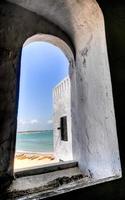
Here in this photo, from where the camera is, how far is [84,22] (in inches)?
41.7

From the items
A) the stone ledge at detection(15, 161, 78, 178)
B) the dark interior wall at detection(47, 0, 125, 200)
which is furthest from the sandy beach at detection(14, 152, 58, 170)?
the dark interior wall at detection(47, 0, 125, 200)

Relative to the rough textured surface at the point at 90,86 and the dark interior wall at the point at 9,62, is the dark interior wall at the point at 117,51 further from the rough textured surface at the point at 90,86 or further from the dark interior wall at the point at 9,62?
the dark interior wall at the point at 9,62

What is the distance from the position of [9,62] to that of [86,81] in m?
0.59

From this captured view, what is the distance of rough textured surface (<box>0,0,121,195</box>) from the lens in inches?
34.2

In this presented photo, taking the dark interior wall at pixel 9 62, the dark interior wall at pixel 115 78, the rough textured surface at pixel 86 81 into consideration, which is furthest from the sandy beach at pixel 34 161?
the dark interior wall at pixel 115 78

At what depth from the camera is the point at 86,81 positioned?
3.67 ft

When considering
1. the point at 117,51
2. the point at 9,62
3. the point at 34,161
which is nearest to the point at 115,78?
the point at 117,51

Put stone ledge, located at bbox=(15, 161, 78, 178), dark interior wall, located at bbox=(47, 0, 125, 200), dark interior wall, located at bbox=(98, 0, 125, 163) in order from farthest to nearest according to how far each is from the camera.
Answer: stone ledge, located at bbox=(15, 161, 78, 178) → dark interior wall, located at bbox=(98, 0, 125, 163) → dark interior wall, located at bbox=(47, 0, 125, 200)

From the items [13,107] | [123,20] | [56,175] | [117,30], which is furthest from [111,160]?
[123,20]

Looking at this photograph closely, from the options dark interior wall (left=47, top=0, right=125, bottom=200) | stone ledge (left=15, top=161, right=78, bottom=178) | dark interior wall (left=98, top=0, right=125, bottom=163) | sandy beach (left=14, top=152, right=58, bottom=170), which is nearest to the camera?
dark interior wall (left=47, top=0, right=125, bottom=200)

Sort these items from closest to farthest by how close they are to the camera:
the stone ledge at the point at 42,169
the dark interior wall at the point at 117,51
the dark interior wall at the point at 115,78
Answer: the dark interior wall at the point at 115,78
the dark interior wall at the point at 117,51
the stone ledge at the point at 42,169

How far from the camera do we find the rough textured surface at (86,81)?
34.2 inches

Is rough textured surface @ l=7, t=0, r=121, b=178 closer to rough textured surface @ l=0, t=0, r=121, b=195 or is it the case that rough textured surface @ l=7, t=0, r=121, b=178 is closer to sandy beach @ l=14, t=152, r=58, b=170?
Answer: rough textured surface @ l=0, t=0, r=121, b=195

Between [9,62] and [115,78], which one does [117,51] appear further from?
[9,62]
